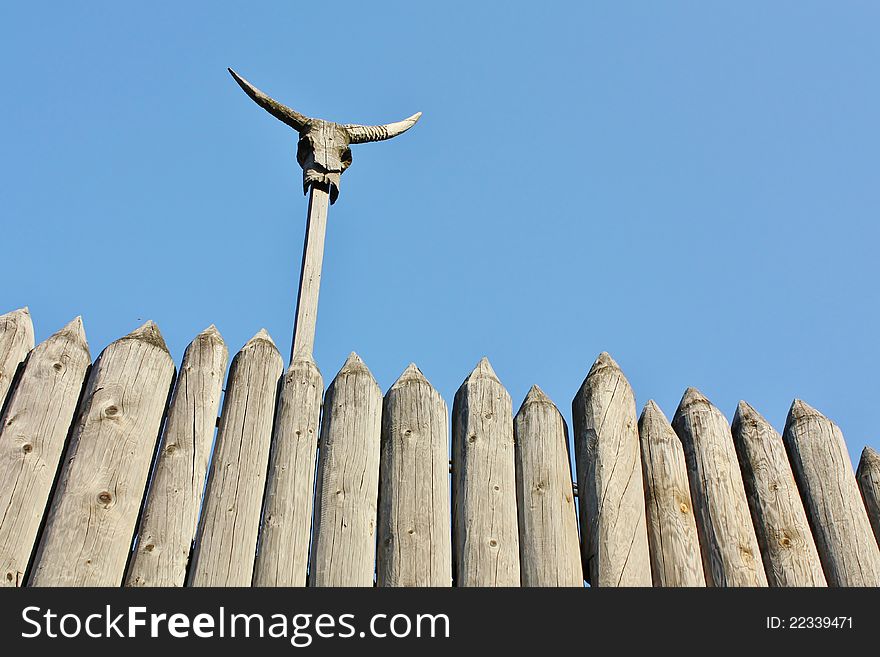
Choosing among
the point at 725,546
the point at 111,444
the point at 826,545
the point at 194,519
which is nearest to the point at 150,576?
the point at 194,519

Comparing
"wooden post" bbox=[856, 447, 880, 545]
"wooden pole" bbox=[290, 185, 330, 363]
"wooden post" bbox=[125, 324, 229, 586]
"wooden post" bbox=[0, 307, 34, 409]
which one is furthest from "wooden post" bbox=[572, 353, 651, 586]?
"wooden post" bbox=[0, 307, 34, 409]

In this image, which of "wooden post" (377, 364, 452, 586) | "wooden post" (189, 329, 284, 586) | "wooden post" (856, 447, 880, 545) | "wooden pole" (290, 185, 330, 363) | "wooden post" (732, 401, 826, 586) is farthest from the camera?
"wooden pole" (290, 185, 330, 363)

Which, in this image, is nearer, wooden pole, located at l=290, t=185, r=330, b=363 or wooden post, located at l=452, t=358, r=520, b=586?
wooden post, located at l=452, t=358, r=520, b=586

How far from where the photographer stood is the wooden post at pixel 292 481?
11.9 ft

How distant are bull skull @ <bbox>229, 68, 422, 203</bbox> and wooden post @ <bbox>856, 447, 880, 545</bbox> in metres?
3.22

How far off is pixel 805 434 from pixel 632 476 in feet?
2.93

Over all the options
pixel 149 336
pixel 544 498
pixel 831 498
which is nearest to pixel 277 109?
pixel 149 336

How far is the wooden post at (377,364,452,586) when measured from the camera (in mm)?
3727

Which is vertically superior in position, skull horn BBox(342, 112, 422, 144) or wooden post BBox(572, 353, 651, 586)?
skull horn BBox(342, 112, 422, 144)

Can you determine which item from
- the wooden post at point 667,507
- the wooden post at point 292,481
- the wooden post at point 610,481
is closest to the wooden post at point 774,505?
the wooden post at point 667,507

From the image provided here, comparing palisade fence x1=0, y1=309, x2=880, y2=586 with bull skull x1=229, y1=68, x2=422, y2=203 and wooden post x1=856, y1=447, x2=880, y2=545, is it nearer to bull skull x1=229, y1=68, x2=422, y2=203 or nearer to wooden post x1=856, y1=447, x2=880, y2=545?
wooden post x1=856, y1=447, x2=880, y2=545

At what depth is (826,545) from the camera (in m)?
4.09
